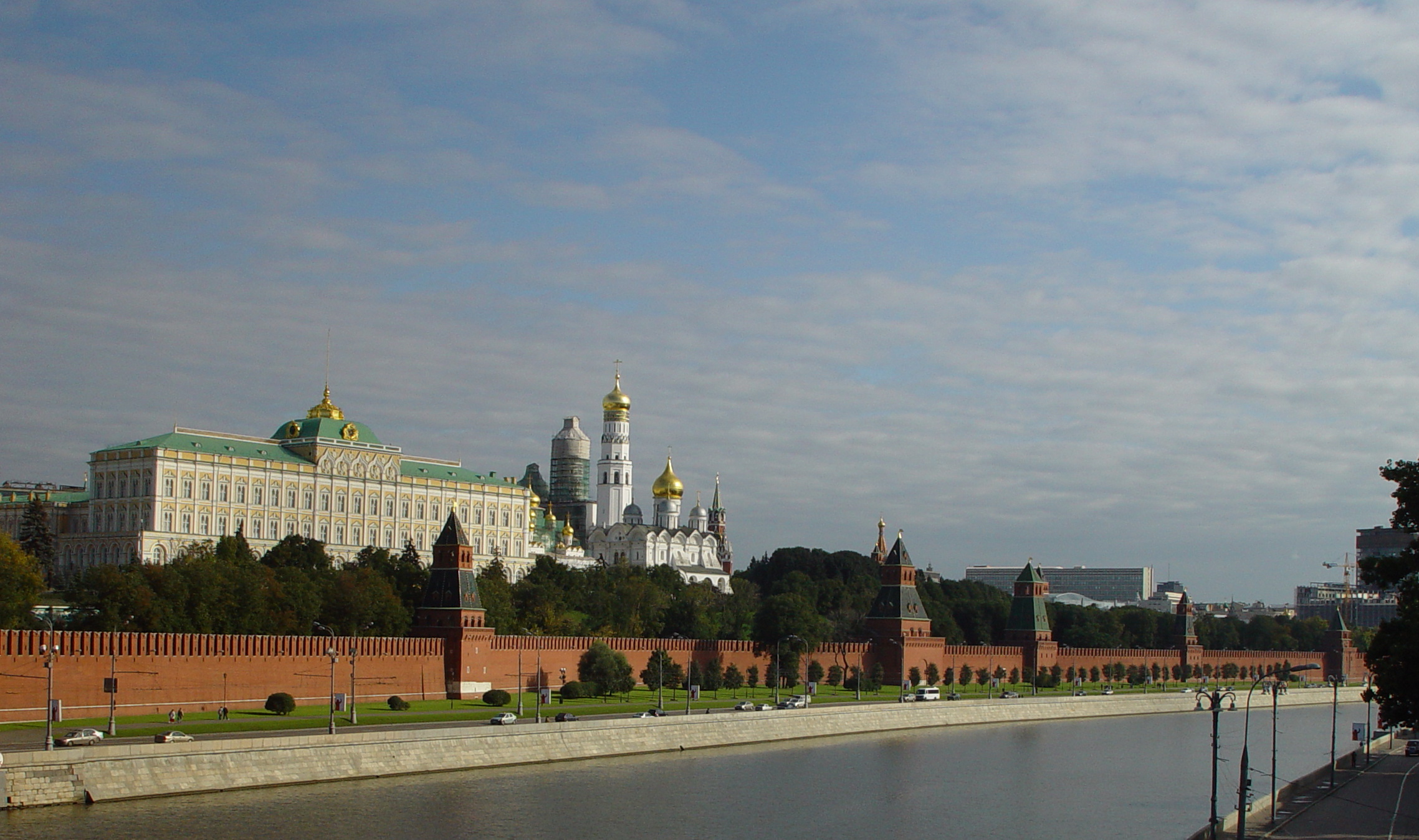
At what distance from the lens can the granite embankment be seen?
3391 centimetres

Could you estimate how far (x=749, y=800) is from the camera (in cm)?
4025

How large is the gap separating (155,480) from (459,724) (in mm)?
48951

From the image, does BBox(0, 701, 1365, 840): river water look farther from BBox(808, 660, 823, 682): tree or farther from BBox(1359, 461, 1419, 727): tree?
BBox(808, 660, 823, 682): tree

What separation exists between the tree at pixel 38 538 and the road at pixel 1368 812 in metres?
62.1

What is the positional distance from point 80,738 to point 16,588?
63.0 feet

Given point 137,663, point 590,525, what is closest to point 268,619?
point 137,663

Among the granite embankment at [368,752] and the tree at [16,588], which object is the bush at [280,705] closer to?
the granite embankment at [368,752]

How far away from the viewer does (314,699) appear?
2110 inches

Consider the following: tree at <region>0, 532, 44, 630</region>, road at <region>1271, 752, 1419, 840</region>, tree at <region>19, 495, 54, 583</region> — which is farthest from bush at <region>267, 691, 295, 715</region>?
tree at <region>19, 495, 54, 583</region>

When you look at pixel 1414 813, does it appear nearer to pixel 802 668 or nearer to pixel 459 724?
pixel 459 724

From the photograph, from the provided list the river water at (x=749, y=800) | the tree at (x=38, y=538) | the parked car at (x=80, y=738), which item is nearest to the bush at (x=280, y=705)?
the river water at (x=749, y=800)

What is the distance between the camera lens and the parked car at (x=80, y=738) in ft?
122

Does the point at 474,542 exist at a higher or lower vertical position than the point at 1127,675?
higher

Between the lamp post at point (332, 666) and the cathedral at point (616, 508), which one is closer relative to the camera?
the lamp post at point (332, 666)
